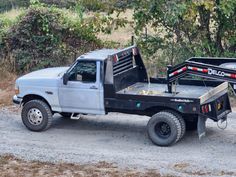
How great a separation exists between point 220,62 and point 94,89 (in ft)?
9.53

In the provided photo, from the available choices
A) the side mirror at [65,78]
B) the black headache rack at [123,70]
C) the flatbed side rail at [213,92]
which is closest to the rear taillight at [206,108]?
the flatbed side rail at [213,92]

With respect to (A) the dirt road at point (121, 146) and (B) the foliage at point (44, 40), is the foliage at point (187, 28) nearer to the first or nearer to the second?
(B) the foliage at point (44, 40)

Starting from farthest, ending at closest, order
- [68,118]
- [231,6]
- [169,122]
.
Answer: [231,6] → [68,118] → [169,122]

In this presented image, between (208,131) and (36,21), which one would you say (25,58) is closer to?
(36,21)

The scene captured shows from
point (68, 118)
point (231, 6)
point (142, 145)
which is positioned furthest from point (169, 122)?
point (231, 6)

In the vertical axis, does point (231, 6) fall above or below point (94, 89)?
above

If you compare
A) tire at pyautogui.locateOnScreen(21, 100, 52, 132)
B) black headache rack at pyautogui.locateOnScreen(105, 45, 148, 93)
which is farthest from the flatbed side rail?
tire at pyautogui.locateOnScreen(21, 100, 52, 132)

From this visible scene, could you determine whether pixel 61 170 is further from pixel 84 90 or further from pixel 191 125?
pixel 191 125

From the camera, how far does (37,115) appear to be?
1326 centimetres

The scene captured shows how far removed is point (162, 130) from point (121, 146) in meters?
0.91

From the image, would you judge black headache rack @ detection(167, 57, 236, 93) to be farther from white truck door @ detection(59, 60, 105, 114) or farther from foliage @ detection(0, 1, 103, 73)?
foliage @ detection(0, 1, 103, 73)

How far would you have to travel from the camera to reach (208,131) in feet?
43.0

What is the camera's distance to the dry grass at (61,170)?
35.0 ft

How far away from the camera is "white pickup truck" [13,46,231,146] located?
11.9 metres
